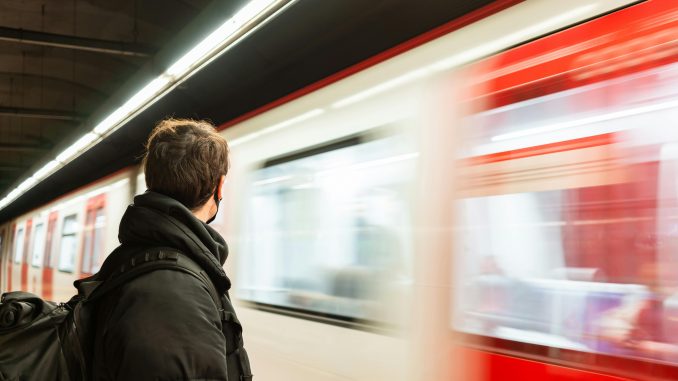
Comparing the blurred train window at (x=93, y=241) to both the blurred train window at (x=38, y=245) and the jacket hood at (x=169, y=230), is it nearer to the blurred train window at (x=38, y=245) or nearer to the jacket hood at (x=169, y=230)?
the blurred train window at (x=38, y=245)

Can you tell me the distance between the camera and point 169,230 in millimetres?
1284

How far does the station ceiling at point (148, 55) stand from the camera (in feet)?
11.0

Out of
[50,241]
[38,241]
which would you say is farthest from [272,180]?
[38,241]

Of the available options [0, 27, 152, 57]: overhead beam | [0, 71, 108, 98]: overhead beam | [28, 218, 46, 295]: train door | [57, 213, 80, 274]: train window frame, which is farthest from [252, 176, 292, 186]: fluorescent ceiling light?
[0, 71, 108, 98]: overhead beam

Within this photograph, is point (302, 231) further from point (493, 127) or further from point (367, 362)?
point (493, 127)

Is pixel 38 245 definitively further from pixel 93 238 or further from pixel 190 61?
pixel 190 61

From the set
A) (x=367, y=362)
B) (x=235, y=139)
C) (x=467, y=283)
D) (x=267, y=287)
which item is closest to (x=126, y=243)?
(x=467, y=283)

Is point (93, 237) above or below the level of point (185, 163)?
below

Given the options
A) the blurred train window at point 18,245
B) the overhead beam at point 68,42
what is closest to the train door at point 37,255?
the blurred train window at point 18,245

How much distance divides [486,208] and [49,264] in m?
8.94

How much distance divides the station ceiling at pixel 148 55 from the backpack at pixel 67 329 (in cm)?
160

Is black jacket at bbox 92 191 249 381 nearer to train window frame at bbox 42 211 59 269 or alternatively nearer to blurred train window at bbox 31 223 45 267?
train window frame at bbox 42 211 59 269

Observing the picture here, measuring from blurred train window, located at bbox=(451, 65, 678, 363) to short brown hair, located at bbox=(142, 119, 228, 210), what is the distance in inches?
38.3

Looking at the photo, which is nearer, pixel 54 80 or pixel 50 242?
pixel 50 242
